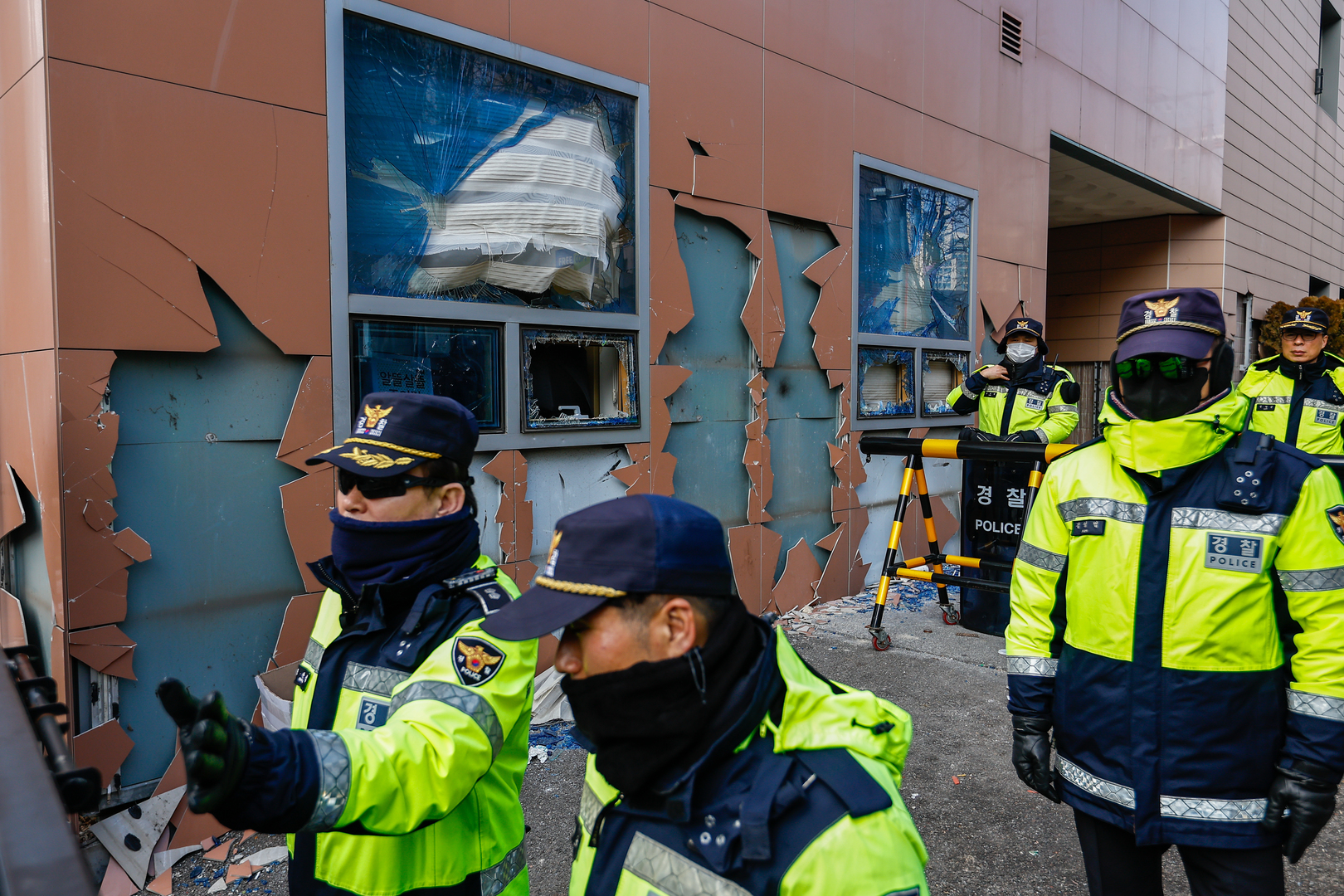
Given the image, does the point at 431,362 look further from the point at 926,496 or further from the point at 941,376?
the point at 941,376

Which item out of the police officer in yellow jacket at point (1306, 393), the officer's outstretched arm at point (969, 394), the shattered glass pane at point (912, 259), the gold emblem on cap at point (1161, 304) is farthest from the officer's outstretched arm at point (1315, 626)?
the police officer in yellow jacket at point (1306, 393)

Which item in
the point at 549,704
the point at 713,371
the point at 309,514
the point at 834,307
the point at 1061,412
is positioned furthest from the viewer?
the point at 834,307

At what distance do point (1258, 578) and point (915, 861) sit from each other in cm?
149

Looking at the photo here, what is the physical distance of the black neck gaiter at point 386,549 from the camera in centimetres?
194

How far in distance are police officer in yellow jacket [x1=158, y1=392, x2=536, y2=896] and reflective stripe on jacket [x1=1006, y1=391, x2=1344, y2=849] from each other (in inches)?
60.9

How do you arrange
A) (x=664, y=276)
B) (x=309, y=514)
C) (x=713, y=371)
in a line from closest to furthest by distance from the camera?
(x=309, y=514) → (x=664, y=276) → (x=713, y=371)

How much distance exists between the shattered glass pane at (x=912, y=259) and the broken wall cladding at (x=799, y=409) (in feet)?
2.24

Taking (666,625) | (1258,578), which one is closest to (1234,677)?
(1258,578)

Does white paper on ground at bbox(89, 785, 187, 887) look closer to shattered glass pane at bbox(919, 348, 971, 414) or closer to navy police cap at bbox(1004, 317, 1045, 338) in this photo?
navy police cap at bbox(1004, 317, 1045, 338)

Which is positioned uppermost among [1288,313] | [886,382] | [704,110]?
[704,110]

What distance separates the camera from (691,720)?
4.08ft

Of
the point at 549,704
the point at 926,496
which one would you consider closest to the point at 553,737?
the point at 549,704

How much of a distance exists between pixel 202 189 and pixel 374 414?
2198 millimetres

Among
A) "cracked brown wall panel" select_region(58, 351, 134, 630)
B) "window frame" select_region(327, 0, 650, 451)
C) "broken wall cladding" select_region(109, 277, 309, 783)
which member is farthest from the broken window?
"cracked brown wall panel" select_region(58, 351, 134, 630)
